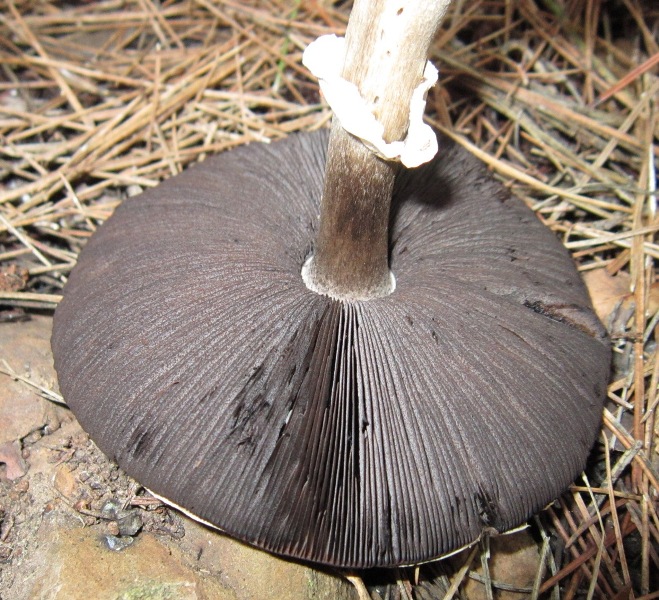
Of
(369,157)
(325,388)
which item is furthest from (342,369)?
(369,157)

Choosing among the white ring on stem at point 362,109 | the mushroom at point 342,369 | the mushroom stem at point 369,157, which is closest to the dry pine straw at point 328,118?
the mushroom at point 342,369

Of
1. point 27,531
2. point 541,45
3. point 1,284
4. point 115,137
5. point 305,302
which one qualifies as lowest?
point 27,531

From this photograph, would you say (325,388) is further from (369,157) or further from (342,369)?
(369,157)

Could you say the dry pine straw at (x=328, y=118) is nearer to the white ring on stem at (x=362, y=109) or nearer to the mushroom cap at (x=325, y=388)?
the mushroom cap at (x=325, y=388)

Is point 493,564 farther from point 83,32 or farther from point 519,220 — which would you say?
point 83,32

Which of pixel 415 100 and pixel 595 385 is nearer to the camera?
pixel 415 100

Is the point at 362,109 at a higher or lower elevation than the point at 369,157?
higher

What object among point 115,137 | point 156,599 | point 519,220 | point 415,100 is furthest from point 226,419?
point 115,137
